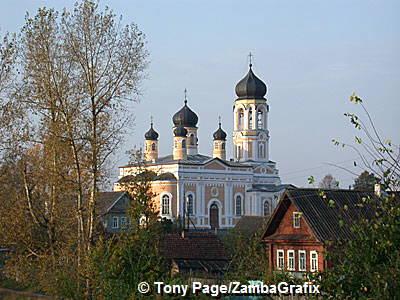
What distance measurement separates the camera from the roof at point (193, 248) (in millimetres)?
32188

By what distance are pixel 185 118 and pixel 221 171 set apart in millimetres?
8745

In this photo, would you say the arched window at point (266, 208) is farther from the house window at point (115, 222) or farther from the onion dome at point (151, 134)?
the house window at point (115, 222)

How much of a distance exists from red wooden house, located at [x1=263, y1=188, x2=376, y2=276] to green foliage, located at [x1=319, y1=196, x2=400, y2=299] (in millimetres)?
18024

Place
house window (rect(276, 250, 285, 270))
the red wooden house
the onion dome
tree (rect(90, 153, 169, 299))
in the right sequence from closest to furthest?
tree (rect(90, 153, 169, 299))
the red wooden house
house window (rect(276, 250, 285, 270))
the onion dome

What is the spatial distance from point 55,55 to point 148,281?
1019 centimetres

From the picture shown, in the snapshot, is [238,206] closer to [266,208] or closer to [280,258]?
[266,208]

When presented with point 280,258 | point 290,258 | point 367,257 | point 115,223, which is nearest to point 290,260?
point 290,258

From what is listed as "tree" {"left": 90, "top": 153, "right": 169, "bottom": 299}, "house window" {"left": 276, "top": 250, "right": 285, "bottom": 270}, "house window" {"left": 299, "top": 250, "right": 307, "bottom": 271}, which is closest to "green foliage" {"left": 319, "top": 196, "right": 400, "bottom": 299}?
"tree" {"left": 90, "top": 153, "right": 169, "bottom": 299}

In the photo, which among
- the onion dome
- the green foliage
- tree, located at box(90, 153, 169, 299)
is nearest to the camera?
the green foliage

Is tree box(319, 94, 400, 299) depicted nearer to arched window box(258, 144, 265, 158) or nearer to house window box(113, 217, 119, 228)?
house window box(113, 217, 119, 228)

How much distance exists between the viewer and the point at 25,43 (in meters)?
22.4

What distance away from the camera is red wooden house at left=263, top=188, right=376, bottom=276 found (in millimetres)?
27984

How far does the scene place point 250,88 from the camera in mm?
81875

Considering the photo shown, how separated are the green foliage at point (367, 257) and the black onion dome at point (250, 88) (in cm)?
7376
